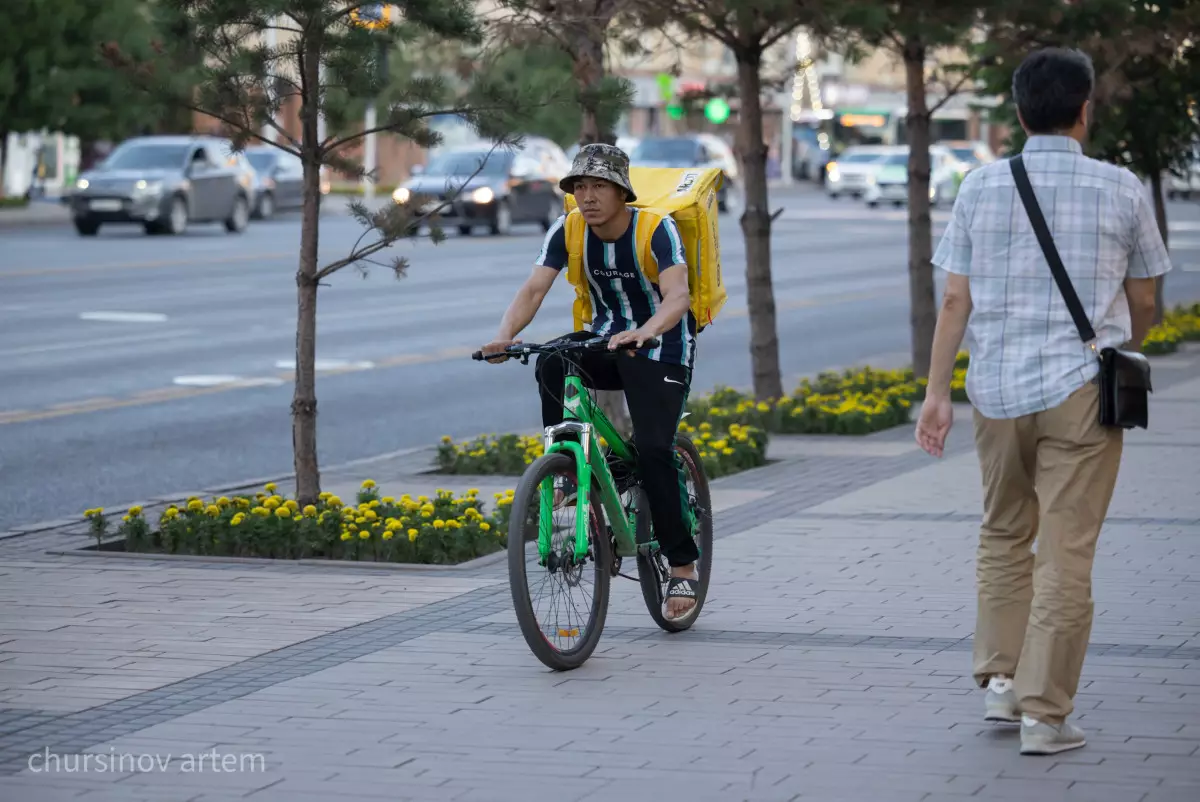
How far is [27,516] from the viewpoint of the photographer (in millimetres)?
10695

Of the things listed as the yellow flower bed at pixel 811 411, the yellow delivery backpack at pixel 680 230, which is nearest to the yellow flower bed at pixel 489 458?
the yellow flower bed at pixel 811 411

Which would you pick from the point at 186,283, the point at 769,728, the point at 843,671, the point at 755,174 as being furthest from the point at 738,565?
the point at 186,283

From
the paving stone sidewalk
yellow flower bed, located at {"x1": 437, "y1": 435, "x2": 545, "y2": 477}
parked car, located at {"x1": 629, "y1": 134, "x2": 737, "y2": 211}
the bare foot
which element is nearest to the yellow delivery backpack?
the bare foot

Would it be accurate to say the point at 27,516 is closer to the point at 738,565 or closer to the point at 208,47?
the point at 208,47

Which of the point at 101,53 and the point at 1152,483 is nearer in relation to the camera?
the point at 101,53

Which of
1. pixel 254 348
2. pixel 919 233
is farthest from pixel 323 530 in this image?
pixel 254 348

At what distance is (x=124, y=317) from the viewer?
2212 centimetres

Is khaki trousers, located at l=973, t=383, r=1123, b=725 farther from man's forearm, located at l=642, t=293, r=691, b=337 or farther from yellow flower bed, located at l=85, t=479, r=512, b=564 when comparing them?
yellow flower bed, located at l=85, t=479, r=512, b=564

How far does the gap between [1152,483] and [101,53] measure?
5.51 metres

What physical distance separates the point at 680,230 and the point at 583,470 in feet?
3.31

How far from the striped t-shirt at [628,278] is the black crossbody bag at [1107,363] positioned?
5.31 feet

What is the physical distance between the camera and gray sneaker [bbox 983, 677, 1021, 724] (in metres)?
5.86

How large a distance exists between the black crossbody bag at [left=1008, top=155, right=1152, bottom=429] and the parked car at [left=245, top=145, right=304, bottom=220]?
39.5m

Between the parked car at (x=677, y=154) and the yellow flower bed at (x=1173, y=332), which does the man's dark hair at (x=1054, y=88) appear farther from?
the parked car at (x=677, y=154)
